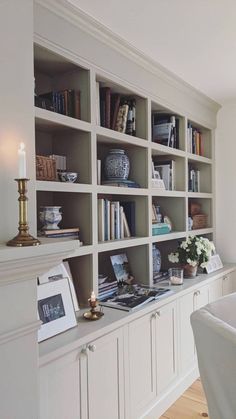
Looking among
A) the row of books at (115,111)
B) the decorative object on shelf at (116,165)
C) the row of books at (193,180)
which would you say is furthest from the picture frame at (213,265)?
the row of books at (115,111)

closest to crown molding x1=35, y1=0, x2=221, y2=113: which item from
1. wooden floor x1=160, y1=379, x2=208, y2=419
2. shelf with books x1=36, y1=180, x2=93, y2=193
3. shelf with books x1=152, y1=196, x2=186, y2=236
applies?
shelf with books x1=36, y1=180, x2=93, y2=193

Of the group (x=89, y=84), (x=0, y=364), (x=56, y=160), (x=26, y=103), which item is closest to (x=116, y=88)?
(x=89, y=84)

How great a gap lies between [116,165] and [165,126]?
78 centimetres

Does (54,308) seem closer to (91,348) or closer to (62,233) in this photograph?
(91,348)

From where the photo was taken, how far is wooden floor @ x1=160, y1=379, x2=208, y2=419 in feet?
7.33

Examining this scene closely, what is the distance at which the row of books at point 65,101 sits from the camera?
6.35 feet

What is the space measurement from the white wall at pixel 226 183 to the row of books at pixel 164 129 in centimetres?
86

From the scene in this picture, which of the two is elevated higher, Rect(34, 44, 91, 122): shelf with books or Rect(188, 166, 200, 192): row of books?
Rect(34, 44, 91, 122): shelf with books

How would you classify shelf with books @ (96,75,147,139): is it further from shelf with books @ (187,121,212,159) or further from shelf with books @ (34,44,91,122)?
shelf with books @ (187,121,212,159)

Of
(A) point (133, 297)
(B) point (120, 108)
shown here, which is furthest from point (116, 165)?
Result: (A) point (133, 297)

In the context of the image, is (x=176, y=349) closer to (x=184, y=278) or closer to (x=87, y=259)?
(x=184, y=278)

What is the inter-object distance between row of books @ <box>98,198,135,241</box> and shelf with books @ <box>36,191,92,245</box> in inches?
5.9

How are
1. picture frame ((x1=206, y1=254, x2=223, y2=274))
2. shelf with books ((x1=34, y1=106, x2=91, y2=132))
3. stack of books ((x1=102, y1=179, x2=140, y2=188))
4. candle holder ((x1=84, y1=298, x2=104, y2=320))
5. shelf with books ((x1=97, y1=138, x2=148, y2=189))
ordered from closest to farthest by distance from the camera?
shelf with books ((x1=34, y1=106, x2=91, y2=132)), candle holder ((x1=84, y1=298, x2=104, y2=320)), stack of books ((x1=102, y1=179, x2=140, y2=188)), shelf with books ((x1=97, y1=138, x2=148, y2=189)), picture frame ((x1=206, y1=254, x2=223, y2=274))

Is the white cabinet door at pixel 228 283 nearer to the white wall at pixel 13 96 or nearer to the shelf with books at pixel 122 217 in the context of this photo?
the shelf with books at pixel 122 217
